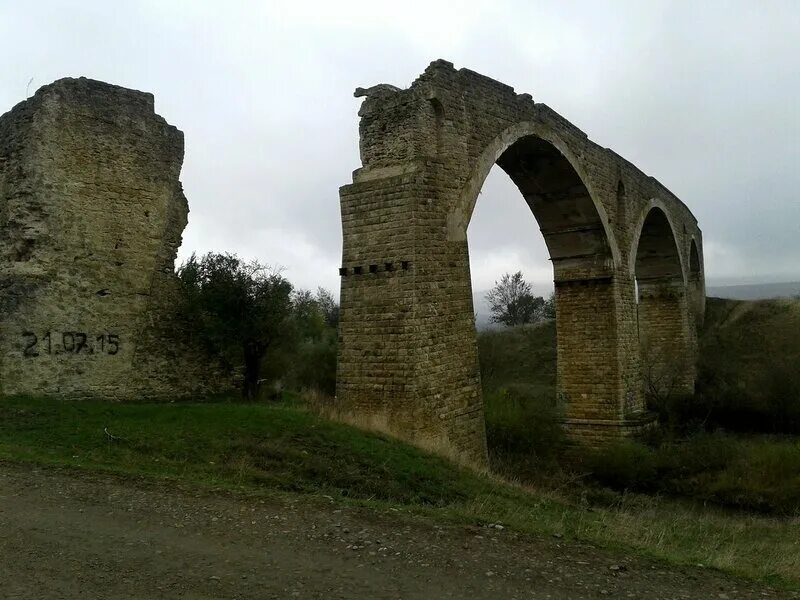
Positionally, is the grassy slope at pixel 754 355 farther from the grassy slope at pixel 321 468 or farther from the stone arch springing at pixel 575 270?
the grassy slope at pixel 321 468

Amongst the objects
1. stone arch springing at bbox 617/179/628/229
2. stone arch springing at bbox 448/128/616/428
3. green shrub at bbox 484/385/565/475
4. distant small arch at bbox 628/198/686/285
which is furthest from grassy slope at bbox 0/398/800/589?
distant small arch at bbox 628/198/686/285

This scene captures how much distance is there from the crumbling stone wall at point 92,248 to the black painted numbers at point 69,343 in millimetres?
16

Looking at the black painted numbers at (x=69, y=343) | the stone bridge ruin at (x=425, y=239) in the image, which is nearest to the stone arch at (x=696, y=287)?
the stone bridge ruin at (x=425, y=239)

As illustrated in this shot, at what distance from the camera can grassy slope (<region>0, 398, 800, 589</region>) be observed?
5.80 meters

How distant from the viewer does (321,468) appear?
663cm

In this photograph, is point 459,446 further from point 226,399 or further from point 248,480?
point 226,399

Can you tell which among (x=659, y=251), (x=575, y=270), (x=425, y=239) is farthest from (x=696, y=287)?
(x=425, y=239)

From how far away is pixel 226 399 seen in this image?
11.3 meters

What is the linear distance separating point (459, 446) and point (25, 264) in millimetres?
6776

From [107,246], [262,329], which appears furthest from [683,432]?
[107,246]

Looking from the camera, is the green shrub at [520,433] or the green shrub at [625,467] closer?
the green shrub at [520,433]

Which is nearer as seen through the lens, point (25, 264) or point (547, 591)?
point (547, 591)

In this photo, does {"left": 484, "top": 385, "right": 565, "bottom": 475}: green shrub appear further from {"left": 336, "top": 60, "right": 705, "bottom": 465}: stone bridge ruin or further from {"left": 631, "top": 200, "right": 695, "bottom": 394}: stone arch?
{"left": 631, "top": 200, "right": 695, "bottom": 394}: stone arch

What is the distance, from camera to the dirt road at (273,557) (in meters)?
3.87
